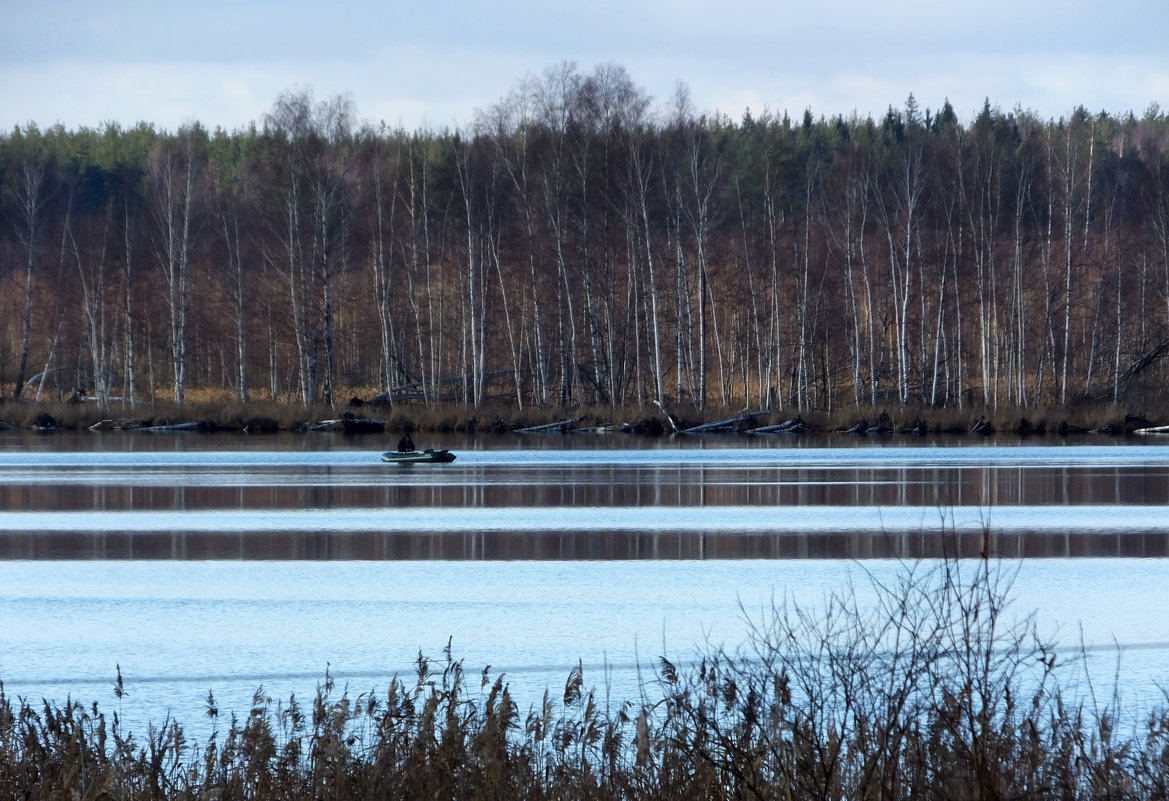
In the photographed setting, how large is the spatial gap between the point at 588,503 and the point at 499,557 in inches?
249

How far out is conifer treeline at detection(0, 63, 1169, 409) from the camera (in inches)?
1836

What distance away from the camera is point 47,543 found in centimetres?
1823

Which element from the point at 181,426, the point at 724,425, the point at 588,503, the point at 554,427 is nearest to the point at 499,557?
the point at 588,503

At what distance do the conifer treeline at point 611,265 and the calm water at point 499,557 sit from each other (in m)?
16.0

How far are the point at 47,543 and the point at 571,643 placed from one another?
9986mm

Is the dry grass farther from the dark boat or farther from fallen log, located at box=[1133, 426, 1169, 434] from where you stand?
the dark boat

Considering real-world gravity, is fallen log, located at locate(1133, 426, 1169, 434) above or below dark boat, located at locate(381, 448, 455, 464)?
below

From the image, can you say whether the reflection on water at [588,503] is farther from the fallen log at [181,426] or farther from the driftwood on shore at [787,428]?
the fallen log at [181,426]

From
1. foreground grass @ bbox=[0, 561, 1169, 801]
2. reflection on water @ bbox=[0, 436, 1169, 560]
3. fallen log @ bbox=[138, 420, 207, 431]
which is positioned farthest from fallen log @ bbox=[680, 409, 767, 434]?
foreground grass @ bbox=[0, 561, 1169, 801]

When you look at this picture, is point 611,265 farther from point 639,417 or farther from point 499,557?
point 499,557

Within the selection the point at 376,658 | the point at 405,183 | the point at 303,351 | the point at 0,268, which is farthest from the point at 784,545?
the point at 0,268

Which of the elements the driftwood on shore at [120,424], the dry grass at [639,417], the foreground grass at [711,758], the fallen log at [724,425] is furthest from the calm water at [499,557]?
the driftwood on shore at [120,424]

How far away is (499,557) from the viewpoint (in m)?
16.6

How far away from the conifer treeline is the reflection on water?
1231cm
